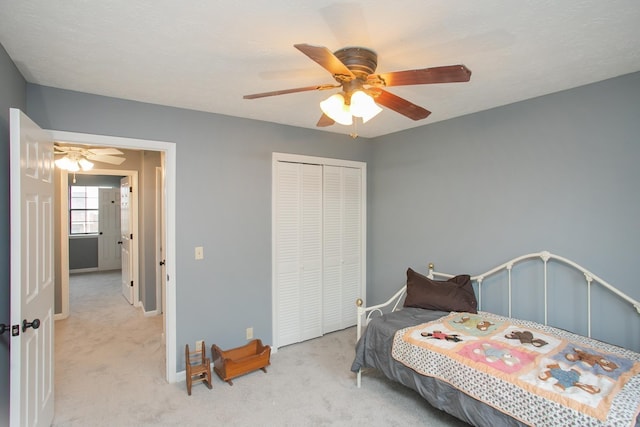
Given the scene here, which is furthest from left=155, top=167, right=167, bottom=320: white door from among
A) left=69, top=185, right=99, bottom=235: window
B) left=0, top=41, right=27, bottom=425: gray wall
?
left=69, top=185, right=99, bottom=235: window

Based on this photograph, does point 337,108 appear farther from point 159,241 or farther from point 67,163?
point 67,163

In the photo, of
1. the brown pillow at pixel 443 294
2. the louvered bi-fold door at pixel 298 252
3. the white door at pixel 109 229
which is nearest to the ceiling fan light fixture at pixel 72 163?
the louvered bi-fold door at pixel 298 252

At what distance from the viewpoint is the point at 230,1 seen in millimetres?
1428

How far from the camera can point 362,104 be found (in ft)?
5.35

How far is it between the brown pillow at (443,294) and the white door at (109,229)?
759cm

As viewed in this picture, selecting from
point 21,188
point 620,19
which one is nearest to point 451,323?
point 620,19

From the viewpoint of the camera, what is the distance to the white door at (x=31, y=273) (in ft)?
5.25

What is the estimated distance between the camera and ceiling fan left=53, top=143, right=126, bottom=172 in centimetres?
383

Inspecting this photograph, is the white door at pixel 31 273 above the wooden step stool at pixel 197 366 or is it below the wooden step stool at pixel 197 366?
above

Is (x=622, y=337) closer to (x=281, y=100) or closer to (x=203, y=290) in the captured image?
(x=281, y=100)

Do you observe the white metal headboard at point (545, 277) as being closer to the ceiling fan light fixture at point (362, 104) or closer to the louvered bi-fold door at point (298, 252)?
the louvered bi-fold door at point (298, 252)

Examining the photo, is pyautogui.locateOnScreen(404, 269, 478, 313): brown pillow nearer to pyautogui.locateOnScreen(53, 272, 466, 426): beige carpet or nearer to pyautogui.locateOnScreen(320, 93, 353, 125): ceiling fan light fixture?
pyautogui.locateOnScreen(53, 272, 466, 426): beige carpet

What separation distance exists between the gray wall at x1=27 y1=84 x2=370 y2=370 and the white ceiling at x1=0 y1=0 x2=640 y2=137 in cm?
25

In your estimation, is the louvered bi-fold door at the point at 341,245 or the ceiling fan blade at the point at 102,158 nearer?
the louvered bi-fold door at the point at 341,245
